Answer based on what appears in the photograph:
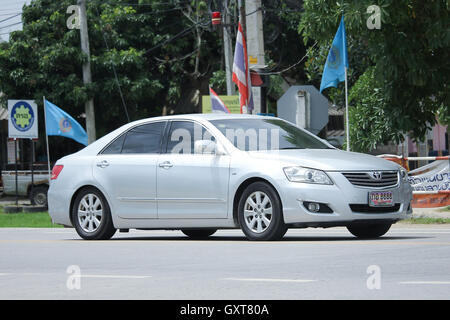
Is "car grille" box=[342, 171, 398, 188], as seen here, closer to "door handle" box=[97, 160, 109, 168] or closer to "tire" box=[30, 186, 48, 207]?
"door handle" box=[97, 160, 109, 168]

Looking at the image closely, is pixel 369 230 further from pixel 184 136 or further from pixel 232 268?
pixel 232 268

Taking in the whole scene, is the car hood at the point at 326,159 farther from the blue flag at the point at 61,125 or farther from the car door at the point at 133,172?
the blue flag at the point at 61,125

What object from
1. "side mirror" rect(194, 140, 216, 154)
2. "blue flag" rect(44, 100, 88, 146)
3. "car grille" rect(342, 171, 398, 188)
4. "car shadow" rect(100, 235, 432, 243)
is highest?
"blue flag" rect(44, 100, 88, 146)

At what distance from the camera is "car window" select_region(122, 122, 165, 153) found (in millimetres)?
13656

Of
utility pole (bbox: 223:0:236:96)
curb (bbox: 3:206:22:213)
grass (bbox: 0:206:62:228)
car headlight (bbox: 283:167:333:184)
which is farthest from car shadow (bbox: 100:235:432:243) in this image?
curb (bbox: 3:206:22:213)

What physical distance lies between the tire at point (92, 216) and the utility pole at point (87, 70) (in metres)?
18.6

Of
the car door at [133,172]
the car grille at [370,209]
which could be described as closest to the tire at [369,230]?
the car grille at [370,209]

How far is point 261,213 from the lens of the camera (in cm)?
1216

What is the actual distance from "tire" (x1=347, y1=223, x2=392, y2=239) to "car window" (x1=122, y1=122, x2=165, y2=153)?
272 cm

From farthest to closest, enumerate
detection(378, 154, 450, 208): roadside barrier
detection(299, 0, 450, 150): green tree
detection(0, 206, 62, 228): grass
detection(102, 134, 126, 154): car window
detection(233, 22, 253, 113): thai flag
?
detection(233, 22, 253, 113): thai flag
detection(0, 206, 62, 228): grass
detection(378, 154, 450, 208): roadside barrier
detection(299, 0, 450, 150): green tree
detection(102, 134, 126, 154): car window

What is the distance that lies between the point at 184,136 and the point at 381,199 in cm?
274

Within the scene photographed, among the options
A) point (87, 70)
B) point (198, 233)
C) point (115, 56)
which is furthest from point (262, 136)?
point (115, 56)
